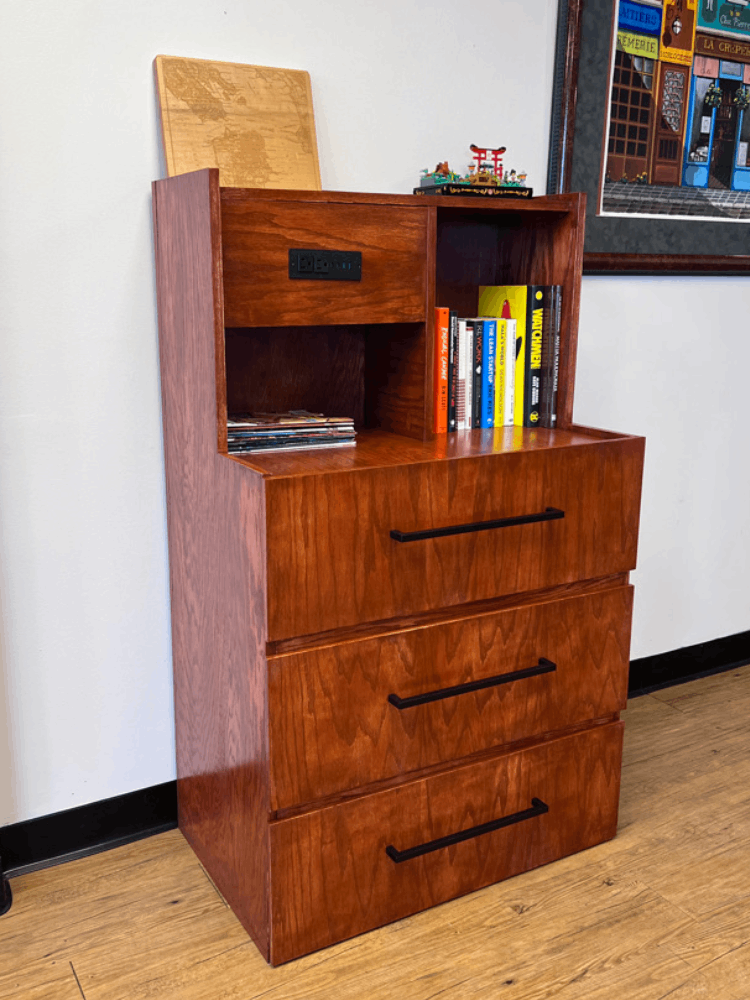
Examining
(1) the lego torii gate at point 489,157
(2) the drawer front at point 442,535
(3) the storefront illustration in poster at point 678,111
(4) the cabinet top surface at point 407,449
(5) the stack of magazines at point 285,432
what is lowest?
(2) the drawer front at point 442,535

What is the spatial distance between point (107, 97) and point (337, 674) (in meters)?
1.03

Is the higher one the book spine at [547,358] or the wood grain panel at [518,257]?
the wood grain panel at [518,257]

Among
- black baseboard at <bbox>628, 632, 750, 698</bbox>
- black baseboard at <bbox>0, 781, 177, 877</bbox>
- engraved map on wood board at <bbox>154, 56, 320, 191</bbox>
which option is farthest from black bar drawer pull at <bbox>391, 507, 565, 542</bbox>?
black baseboard at <bbox>628, 632, 750, 698</bbox>

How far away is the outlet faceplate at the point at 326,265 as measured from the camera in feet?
4.87

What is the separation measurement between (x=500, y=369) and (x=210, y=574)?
67cm

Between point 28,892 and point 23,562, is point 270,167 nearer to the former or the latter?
point 23,562

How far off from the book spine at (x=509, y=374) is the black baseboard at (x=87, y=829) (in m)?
0.99

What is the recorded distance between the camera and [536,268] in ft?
6.10

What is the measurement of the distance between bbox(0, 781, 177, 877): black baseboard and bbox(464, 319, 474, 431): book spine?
3.06 ft

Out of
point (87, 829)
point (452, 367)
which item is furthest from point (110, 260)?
point (87, 829)

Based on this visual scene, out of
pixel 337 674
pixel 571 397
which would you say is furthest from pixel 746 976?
pixel 571 397

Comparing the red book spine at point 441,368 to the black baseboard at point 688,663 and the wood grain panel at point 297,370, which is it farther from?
the black baseboard at point 688,663

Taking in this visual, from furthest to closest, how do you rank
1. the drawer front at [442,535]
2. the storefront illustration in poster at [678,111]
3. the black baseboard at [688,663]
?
the black baseboard at [688,663] → the storefront illustration in poster at [678,111] → the drawer front at [442,535]

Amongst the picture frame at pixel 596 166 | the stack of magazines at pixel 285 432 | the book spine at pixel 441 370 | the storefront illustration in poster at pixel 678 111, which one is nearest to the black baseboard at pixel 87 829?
the stack of magazines at pixel 285 432
